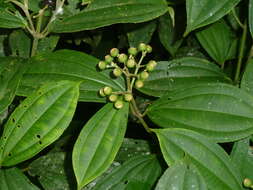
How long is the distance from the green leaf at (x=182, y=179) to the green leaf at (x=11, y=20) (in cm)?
67

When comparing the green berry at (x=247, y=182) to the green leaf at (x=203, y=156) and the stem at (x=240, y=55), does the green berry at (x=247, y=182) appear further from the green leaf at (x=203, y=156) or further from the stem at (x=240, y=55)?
the stem at (x=240, y=55)

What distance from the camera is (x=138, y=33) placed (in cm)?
190

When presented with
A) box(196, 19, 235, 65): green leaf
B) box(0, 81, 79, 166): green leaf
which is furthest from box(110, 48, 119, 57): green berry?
box(196, 19, 235, 65): green leaf

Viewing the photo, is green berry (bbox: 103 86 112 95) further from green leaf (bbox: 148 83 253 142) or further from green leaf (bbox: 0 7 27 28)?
green leaf (bbox: 0 7 27 28)

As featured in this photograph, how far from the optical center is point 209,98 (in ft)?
4.67

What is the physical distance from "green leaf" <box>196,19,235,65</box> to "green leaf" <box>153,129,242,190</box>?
0.60 meters

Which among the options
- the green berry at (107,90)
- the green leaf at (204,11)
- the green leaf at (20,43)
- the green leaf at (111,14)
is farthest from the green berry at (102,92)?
the green leaf at (20,43)

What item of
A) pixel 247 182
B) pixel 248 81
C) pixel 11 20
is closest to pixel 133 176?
pixel 247 182

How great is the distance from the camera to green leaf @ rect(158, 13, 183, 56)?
1897 millimetres

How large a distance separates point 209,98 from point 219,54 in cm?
51

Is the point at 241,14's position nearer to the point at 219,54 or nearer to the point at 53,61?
the point at 219,54

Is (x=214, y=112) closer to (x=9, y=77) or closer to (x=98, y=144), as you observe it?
(x=98, y=144)

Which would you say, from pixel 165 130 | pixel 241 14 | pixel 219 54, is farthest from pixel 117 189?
pixel 241 14

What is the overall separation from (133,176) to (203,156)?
269mm
